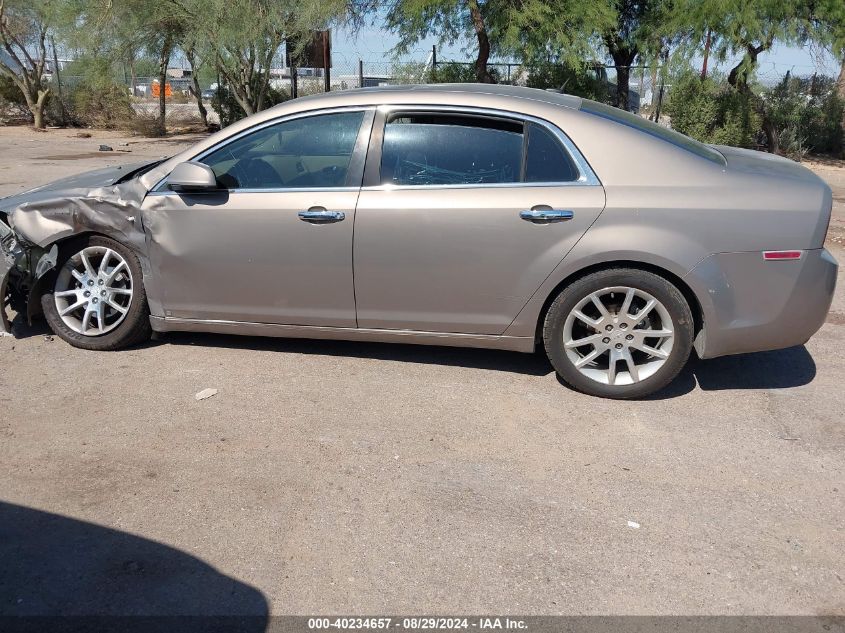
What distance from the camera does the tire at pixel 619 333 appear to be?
14.7ft

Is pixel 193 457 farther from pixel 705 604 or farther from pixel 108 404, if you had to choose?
pixel 705 604

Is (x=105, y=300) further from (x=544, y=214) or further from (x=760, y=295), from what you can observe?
(x=760, y=295)

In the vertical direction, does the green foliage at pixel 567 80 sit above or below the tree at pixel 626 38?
below

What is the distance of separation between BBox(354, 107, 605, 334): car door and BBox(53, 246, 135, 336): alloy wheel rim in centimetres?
165

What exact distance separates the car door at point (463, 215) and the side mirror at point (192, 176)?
3.02 ft

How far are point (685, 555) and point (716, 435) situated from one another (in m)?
1.20

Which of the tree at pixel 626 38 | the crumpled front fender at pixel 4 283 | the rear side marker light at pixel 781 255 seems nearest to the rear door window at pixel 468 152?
the rear side marker light at pixel 781 255

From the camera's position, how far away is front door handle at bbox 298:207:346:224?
469 cm

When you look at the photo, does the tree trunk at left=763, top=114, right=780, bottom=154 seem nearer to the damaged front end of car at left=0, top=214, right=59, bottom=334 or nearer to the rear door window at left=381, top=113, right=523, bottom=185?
the rear door window at left=381, top=113, right=523, bottom=185

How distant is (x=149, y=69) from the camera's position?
71.1ft

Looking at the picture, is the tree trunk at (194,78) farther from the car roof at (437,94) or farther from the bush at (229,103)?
the car roof at (437,94)

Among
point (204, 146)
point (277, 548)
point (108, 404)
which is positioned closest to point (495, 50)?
point (204, 146)

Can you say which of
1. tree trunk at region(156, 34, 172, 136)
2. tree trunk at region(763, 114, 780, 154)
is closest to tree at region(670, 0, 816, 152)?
tree trunk at region(763, 114, 780, 154)

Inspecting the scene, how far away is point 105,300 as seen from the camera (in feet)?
17.2
